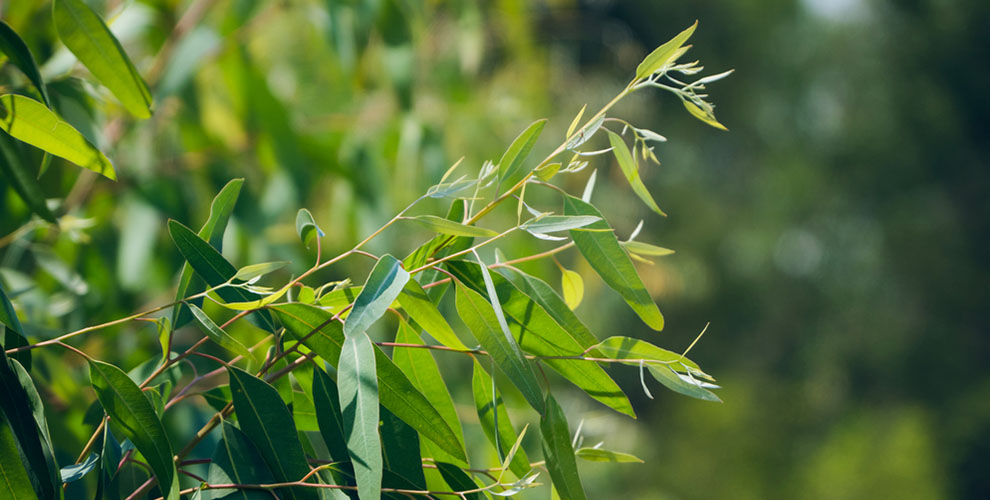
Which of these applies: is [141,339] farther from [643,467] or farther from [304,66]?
[643,467]

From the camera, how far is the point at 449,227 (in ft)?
0.79

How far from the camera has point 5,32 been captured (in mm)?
294

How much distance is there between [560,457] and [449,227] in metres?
0.08

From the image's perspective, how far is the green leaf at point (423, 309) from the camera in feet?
0.86

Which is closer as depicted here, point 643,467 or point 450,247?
point 450,247

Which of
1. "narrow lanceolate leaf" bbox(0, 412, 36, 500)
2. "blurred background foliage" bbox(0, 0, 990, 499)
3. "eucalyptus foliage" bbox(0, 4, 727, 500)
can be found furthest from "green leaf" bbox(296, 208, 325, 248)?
"blurred background foliage" bbox(0, 0, 990, 499)

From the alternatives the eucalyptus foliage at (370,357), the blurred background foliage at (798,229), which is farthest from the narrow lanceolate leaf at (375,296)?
the blurred background foliage at (798,229)

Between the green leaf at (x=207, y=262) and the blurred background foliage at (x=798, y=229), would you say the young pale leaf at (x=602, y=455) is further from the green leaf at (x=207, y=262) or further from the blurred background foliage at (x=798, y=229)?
the blurred background foliage at (x=798, y=229)

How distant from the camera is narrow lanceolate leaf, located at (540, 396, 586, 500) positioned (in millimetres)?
253

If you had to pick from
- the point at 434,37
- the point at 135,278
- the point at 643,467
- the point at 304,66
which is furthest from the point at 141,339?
the point at 643,467

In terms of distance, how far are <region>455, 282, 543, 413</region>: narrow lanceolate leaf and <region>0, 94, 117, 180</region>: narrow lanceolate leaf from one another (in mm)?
132

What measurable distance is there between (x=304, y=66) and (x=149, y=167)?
857 mm

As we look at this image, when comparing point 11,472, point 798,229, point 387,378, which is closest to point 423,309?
point 387,378

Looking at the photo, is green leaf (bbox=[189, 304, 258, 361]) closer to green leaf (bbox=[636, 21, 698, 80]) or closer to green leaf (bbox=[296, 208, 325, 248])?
green leaf (bbox=[296, 208, 325, 248])
